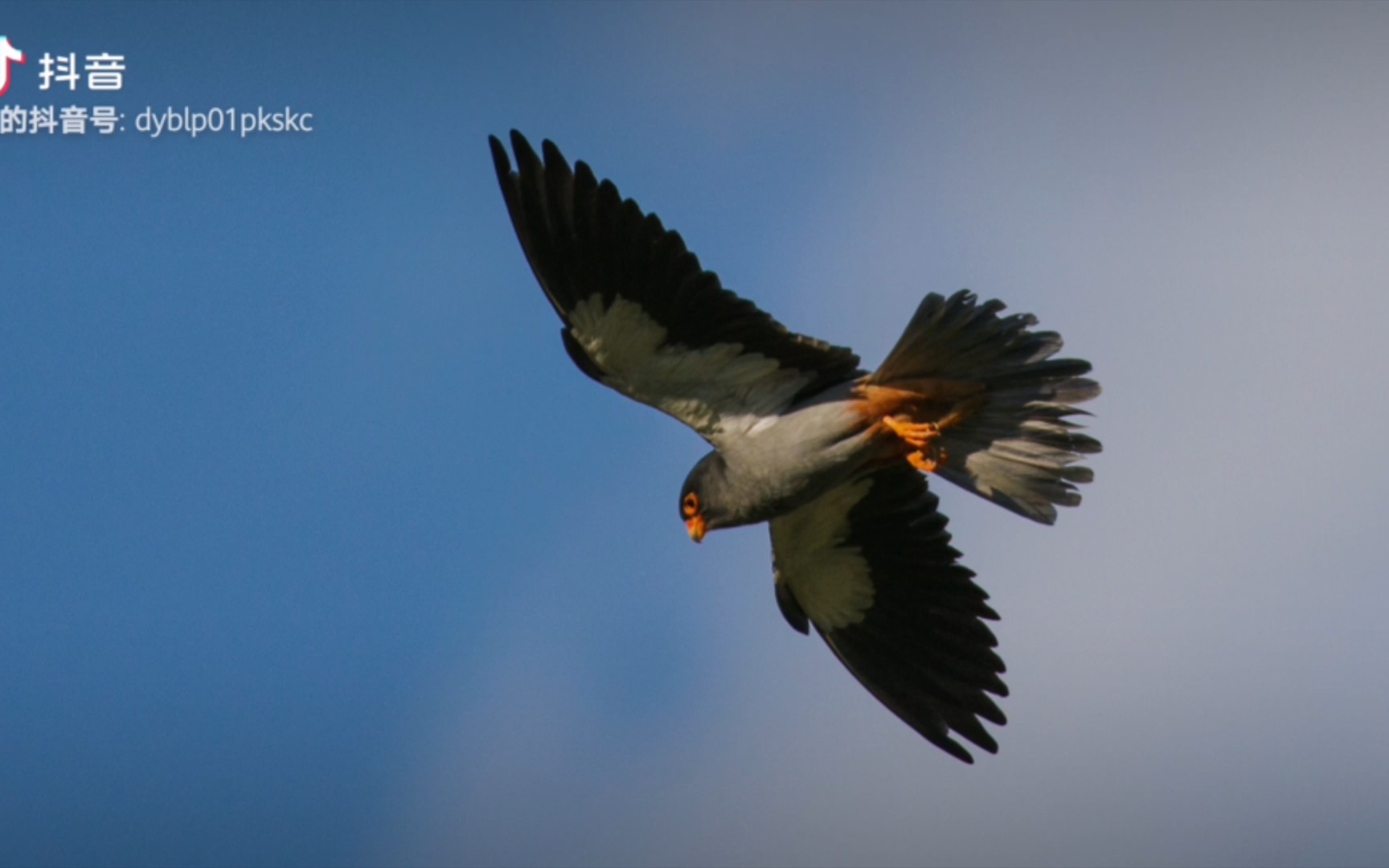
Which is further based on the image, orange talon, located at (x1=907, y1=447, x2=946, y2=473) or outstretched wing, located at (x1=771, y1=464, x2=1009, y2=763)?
outstretched wing, located at (x1=771, y1=464, x2=1009, y2=763)

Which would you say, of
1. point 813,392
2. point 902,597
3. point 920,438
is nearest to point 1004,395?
point 920,438

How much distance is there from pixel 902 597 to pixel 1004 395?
1233mm

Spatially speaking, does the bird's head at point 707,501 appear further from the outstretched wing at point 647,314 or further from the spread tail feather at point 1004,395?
the spread tail feather at point 1004,395

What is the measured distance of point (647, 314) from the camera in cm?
805

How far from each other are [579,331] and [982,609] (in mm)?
2294

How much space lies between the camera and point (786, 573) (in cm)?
929

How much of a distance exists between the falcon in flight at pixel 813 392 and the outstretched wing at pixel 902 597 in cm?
1

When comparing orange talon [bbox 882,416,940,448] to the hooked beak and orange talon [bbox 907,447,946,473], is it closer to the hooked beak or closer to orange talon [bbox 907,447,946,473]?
orange talon [bbox 907,447,946,473]

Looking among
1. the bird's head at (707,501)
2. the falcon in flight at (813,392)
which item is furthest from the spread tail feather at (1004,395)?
the bird's head at (707,501)

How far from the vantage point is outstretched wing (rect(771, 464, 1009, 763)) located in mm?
9000

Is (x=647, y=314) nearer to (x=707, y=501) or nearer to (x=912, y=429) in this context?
(x=707, y=501)

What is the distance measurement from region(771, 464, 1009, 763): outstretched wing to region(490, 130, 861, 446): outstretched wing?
819 millimetres

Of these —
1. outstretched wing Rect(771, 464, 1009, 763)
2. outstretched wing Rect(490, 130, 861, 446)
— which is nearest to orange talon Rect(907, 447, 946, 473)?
outstretched wing Rect(771, 464, 1009, 763)

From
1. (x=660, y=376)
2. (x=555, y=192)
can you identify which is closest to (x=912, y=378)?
(x=660, y=376)
